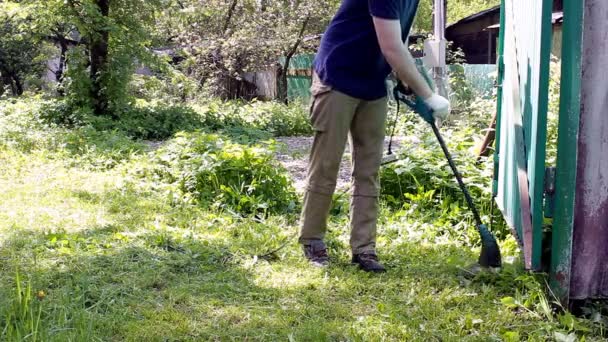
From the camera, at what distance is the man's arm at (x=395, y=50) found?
132 inches

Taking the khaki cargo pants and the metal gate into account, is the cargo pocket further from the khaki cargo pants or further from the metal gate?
the metal gate

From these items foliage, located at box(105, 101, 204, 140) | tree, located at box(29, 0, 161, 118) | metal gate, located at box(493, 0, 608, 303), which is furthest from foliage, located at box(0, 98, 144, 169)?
metal gate, located at box(493, 0, 608, 303)

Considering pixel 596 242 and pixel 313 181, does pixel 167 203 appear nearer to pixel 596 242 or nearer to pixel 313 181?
pixel 313 181

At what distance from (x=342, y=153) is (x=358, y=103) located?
11.7 inches

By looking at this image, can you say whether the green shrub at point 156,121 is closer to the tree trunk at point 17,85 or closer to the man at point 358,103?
the man at point 358,103

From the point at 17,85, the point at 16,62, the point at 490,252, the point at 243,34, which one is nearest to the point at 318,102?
the point at 490,252

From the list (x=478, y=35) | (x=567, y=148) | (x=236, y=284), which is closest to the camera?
(x=567, y=148)

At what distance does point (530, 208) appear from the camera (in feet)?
10.0

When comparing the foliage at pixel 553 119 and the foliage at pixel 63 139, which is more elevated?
the foliage at pixel 553 119

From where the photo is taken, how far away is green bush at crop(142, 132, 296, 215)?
5328mm

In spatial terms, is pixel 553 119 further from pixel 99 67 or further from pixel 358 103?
pixel 99 67

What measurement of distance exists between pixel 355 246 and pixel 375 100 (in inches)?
33.4

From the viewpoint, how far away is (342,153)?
3779 mm

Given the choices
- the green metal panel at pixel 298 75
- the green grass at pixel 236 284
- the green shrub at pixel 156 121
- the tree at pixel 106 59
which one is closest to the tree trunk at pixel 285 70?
the green metal panel at pixel 298 75
